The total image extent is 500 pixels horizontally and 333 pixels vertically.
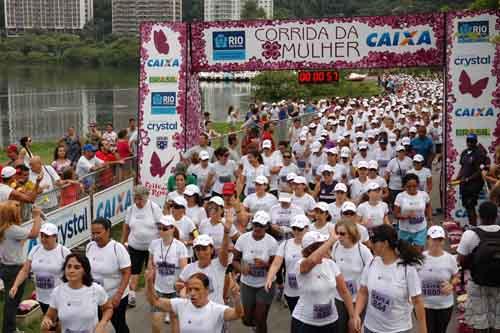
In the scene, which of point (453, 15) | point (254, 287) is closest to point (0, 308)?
point (254, 287)

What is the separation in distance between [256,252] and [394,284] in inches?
74.9

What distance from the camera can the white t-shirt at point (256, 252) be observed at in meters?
7.39

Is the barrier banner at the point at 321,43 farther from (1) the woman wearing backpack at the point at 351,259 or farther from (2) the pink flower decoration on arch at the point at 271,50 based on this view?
(1) the woman wearing backpack at the point at 351,259

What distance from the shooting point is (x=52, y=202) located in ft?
34.4

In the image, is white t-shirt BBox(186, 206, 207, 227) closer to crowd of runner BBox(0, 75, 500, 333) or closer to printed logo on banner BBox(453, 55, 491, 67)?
crowd of runner BBox(0, 75, 500, 333)

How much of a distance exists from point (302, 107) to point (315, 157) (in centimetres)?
1445

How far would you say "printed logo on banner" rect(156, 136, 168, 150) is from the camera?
48.2 ft

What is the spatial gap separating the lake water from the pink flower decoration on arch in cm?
2260

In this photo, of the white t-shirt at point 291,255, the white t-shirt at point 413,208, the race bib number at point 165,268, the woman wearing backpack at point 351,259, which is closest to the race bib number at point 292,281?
the white t-shirt at point 291,255

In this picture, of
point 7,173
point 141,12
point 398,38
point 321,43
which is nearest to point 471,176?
point 398,38

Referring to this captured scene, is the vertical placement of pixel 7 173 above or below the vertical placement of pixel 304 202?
above

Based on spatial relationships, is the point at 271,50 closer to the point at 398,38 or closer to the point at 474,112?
the point at 398,38

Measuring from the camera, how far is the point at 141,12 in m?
161

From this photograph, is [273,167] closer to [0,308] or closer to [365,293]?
[0,308]
